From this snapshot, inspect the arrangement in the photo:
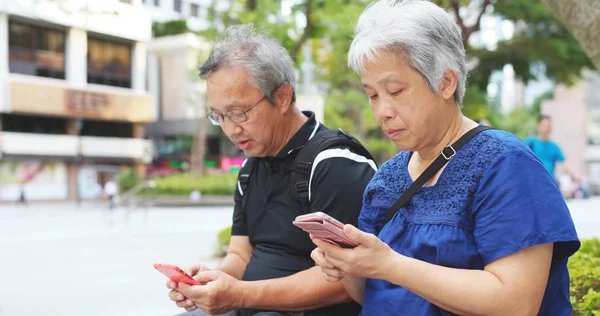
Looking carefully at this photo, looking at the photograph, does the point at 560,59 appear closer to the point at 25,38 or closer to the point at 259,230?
the point at 259,230

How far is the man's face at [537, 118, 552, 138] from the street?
139cm

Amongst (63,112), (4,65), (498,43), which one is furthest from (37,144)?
(498,43)

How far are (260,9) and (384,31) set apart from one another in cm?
786

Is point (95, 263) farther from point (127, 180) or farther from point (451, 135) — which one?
point (127, 180)

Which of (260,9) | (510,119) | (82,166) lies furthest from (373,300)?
(510,119)

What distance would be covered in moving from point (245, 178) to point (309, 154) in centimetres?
37

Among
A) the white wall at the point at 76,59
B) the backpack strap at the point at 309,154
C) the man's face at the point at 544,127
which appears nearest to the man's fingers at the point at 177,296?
the backpack strap at the point at 309,154

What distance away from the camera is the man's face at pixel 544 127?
7.86 meters

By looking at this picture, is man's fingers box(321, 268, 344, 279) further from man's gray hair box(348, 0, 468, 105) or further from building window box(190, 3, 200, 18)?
building window box(190, 3, 200, 18)

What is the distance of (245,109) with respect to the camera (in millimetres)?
2129

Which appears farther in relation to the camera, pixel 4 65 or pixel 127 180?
pixel 127 180

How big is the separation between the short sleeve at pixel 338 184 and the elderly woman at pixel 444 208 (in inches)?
11.2

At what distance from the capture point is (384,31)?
56.9 inches

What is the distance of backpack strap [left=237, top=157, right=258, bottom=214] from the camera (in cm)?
230
